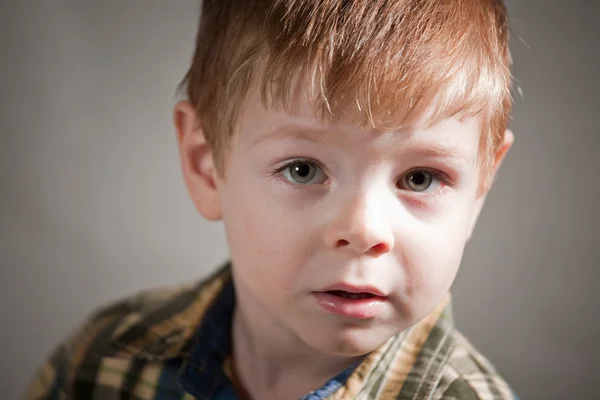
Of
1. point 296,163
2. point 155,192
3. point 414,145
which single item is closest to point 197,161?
point 296,163

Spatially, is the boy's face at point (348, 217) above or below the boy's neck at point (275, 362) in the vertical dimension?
above

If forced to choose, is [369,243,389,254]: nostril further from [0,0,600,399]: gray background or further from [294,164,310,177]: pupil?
[0,0,600,399]: gray background

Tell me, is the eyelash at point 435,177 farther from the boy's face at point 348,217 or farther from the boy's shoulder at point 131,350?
the boy's shoulder at point 131,350

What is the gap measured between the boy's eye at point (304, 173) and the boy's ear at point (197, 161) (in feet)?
0.42

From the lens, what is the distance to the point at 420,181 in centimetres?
64

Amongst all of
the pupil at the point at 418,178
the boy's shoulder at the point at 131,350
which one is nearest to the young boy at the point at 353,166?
the pupil at the point at 418,178

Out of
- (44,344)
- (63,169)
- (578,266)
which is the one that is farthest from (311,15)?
(44,344)

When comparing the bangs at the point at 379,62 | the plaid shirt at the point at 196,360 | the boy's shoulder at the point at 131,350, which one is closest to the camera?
the bangs at the point at 379,62

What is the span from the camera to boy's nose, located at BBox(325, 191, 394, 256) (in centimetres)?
59

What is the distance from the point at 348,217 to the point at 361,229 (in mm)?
17

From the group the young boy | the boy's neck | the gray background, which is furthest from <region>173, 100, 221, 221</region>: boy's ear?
the gray background

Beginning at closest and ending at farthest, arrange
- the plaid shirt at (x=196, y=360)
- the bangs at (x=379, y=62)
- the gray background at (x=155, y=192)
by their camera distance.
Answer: the bangs at (x=379, y=62) < the plaid shirt at (x=196, y=360) < the gray background at (x=155, y=192)

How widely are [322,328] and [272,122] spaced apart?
0.19m

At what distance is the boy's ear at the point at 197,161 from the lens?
0.75 metres
